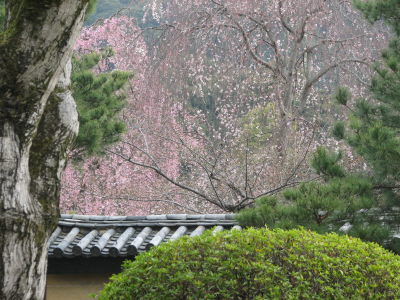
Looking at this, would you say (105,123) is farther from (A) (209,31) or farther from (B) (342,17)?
(B) (342,17)

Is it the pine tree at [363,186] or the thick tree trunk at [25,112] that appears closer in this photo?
the thick tree trunk at [25,112]

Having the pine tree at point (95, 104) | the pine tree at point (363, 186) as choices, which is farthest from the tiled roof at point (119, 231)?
the pine tree at point (95, 104)

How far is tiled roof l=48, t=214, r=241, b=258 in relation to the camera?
6.45 m

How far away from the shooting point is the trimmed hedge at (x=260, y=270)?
3.94 m

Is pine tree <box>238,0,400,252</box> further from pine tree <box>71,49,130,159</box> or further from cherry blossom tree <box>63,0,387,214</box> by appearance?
cherry blossom tree <box>63,0,387,214</box>

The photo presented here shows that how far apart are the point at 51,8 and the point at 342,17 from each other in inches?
384

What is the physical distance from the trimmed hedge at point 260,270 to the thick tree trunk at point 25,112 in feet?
1.99

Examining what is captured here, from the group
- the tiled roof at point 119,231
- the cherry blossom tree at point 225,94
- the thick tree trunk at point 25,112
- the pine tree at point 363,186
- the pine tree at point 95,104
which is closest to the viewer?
the thick tree trunk at point 25,112

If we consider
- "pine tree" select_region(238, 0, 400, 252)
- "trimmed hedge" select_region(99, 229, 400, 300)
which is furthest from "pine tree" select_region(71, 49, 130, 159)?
"trimmed hedge" select_region(99, 229, 400, 300)

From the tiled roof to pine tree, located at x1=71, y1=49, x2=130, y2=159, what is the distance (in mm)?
999

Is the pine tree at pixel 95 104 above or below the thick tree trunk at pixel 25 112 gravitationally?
above

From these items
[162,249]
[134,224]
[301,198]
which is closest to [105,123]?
[134,224]

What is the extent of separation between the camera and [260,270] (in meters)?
3.98

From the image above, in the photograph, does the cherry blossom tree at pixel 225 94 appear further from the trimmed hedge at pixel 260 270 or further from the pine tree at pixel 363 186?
the trimmed hedge at pixel 260 270
